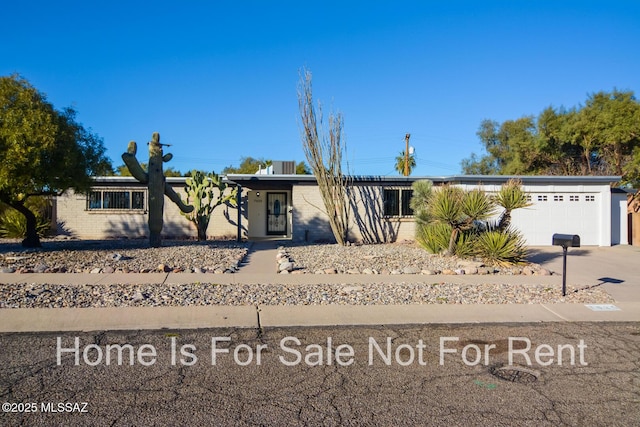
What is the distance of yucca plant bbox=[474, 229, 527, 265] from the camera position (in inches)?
504

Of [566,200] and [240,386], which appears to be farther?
[566,200]

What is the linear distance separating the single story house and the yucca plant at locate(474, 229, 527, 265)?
722cm

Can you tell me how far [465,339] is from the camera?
634 centimetres

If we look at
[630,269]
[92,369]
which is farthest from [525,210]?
[92,369]

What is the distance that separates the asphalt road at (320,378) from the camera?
13.1ft

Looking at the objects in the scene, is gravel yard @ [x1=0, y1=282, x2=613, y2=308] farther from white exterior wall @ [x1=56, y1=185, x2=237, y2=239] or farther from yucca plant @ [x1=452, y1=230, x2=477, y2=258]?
white exterior wall @ [x1=56, y1=185, x2=237, y2=239]

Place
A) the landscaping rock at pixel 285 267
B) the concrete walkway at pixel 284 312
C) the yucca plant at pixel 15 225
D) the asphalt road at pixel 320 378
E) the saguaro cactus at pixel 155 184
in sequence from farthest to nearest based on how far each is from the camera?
1. the yucca plant at pixel 15 225
2. the saguaro cactus at pixel 155 184
3. the landscaping rock at pixel 285 267
4. the concrete walkway at pixel 284 312
5. the asphalt road at pixel 320 378

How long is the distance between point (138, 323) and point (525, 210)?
17553mm

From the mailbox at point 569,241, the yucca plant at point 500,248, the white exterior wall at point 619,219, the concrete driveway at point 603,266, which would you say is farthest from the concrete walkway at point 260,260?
the white exterior wall at point 619,219

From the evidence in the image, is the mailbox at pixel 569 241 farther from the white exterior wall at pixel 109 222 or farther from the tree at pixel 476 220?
the white exterior wall at pixel 109 222

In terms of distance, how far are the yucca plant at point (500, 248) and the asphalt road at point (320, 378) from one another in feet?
20.5

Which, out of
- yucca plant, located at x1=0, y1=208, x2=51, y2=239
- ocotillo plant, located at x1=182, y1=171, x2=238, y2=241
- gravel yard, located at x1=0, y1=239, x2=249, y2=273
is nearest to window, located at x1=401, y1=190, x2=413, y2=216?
ocotillo plant, located at x1=182, y1=171, x2=238, y2=241

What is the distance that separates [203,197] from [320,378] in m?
16.4

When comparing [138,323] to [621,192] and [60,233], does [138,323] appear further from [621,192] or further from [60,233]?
[621,192]
